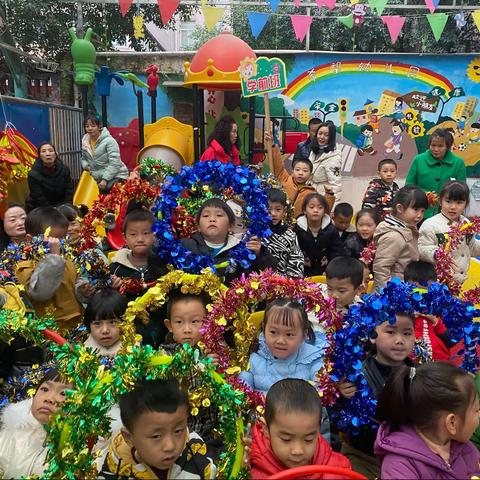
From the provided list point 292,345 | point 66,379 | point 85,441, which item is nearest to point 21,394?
point 66,379

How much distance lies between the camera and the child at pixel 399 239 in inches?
170

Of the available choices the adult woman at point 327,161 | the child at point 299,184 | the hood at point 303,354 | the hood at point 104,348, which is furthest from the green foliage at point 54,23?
the hood at point 303,354

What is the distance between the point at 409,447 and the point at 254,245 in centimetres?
221

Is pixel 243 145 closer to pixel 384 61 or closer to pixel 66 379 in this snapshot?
pixel 384 61

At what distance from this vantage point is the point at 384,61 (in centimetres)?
998

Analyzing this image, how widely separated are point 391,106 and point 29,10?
316 inches

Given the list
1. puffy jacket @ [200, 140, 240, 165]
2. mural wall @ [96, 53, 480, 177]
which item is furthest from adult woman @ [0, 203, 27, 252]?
mural wall @ [96, 53, 480, 177]

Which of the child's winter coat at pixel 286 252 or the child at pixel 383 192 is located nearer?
the child's winter coat at pixel 286 252

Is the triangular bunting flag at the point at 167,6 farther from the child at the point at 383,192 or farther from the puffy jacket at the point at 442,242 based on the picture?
the puffy jacket at the point at 442,242

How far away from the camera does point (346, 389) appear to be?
2609 mm

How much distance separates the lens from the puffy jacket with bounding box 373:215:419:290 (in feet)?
14.1

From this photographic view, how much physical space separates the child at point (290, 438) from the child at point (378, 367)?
0.43 metres

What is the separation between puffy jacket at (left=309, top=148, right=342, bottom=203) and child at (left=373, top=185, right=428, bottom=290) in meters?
2.14

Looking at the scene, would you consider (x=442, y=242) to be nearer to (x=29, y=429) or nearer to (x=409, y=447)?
(x=409, y=447)
